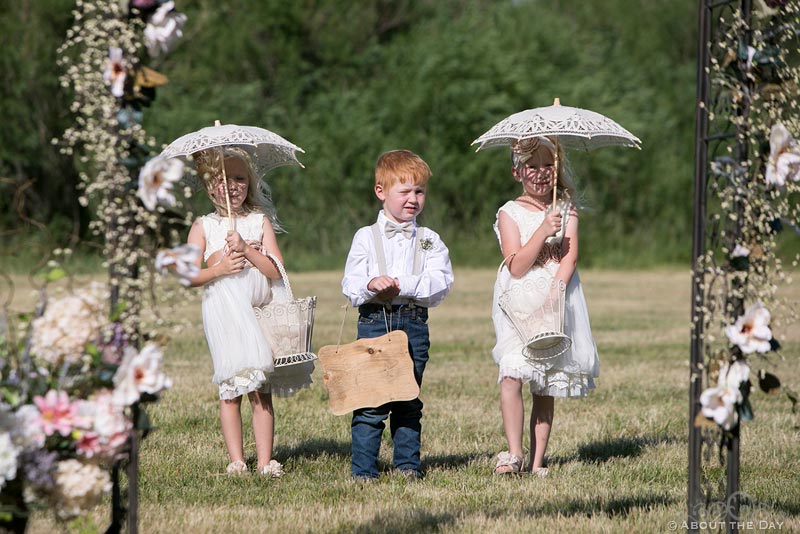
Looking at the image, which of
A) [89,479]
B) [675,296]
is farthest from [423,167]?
[675,296]

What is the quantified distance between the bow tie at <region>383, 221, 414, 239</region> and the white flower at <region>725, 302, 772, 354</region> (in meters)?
2.42

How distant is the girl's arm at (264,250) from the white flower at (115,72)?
2.28 meters

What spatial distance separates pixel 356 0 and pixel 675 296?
663 inches

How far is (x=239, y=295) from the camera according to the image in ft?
18.5

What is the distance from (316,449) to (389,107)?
2164cm

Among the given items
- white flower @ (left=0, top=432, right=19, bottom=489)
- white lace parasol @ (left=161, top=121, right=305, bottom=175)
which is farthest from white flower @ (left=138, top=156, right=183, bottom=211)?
white lace parasol @ (left=161, top=121, right=305, bottom=175)

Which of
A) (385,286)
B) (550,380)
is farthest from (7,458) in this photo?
(550,380)

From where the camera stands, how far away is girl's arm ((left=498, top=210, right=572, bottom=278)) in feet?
17.9

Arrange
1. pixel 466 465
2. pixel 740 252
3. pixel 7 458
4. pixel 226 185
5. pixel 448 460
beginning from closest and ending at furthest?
1. pixel 7 458
2. pixel 740 252
3. pixel 226 185
4. pixel 466 465
5. pixel 448 460

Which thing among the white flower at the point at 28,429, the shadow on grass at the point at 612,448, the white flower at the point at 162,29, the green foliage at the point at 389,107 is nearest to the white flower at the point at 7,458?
the white flower at the point at 28,429

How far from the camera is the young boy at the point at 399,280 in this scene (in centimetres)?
551

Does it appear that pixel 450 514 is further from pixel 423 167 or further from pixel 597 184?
pixel 597 184

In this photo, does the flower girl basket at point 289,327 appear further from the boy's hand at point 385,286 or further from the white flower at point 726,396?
the white flower at point 726,396

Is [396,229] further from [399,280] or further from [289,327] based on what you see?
[289,327]
